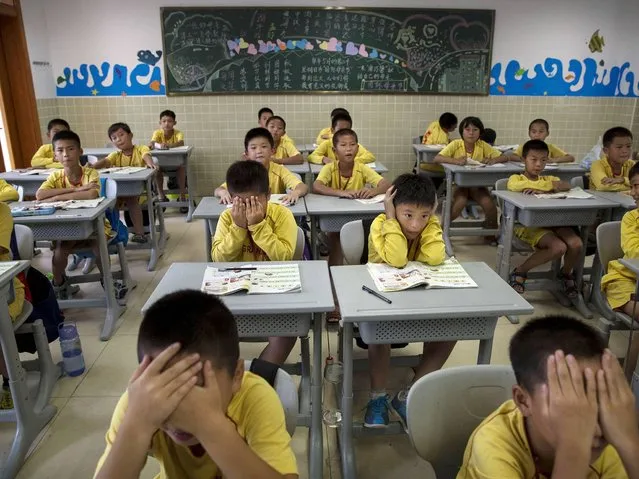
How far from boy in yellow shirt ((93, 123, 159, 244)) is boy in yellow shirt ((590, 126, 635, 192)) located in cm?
385

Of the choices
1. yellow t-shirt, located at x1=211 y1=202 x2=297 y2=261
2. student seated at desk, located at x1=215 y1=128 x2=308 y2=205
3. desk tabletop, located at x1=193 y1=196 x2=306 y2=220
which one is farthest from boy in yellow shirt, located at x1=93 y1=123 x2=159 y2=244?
yellow t-shirt, located at x1=211 y1=202 x2=297 y2=261

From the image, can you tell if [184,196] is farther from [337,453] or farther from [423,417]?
[423,417]

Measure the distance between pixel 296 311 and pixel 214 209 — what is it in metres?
1.62

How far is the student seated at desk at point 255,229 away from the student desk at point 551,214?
1.72m

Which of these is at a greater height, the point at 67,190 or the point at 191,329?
the point at 191,329

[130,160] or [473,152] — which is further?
[473,152]

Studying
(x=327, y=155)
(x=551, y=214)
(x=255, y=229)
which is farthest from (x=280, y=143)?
(x=255, y=229)

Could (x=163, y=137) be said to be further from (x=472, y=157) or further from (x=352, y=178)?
(x=472, y=157)

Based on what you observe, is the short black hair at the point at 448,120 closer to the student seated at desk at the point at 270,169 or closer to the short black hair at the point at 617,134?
the short black hair at the point at 617,134

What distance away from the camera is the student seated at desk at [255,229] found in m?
2.16

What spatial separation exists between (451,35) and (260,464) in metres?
6.50

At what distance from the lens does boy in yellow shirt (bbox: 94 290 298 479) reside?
2.66 feet

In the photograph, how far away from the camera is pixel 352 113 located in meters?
6.58

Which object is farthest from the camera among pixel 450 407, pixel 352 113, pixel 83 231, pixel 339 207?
pixel 352 113
